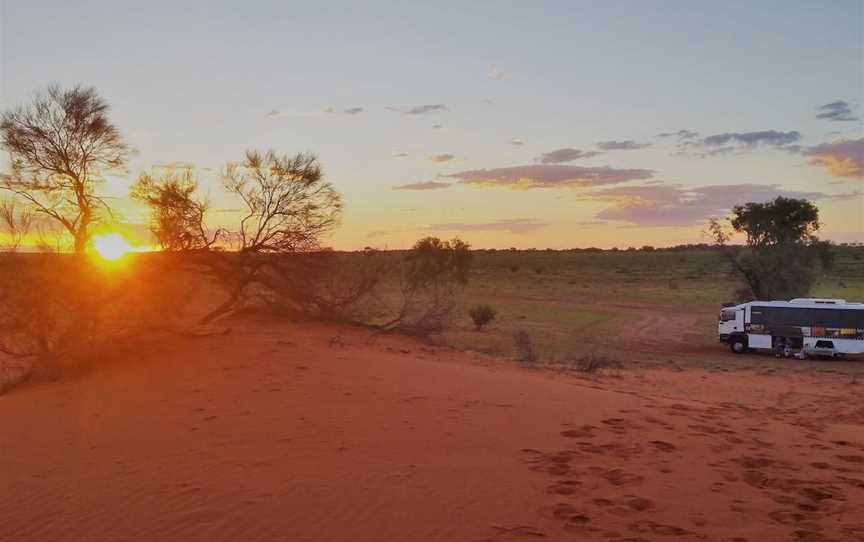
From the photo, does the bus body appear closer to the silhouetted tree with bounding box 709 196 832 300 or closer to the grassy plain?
the grassy plain

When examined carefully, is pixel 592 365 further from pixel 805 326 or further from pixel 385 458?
pixel 805 326

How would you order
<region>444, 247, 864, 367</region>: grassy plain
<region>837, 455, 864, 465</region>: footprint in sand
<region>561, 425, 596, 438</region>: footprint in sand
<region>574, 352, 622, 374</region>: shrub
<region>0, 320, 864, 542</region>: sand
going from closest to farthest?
<region>0, 320, 864, 542</region>: sand, <region>837, 455, 864, 465</region>: footprint in sand, <region>561, 425, 596, 438</region>: footprint in sand, <region>574, 352, 622, 374</region>: shrub, <region>444, 247, 864, 367</region>: grassy plain

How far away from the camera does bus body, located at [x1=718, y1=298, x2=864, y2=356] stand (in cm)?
2862

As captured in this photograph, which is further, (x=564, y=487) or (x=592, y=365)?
(x=592, y=365)

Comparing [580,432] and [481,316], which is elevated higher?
[481,316]

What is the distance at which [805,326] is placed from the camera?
28969 mm

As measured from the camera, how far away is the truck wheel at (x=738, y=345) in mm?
30422

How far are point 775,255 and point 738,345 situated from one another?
9.04 metres

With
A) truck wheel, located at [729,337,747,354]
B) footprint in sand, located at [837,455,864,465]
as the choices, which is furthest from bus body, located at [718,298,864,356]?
footprint in sand, located at [837,455,864,465]

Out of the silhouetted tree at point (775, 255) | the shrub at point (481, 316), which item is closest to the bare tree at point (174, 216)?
the shrub at point (481, 316)

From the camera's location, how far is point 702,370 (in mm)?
23016

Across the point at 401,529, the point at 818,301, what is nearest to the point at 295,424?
the point at 401,529

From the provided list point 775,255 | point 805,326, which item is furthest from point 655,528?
point 775,255

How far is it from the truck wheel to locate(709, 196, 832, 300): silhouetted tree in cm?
726
